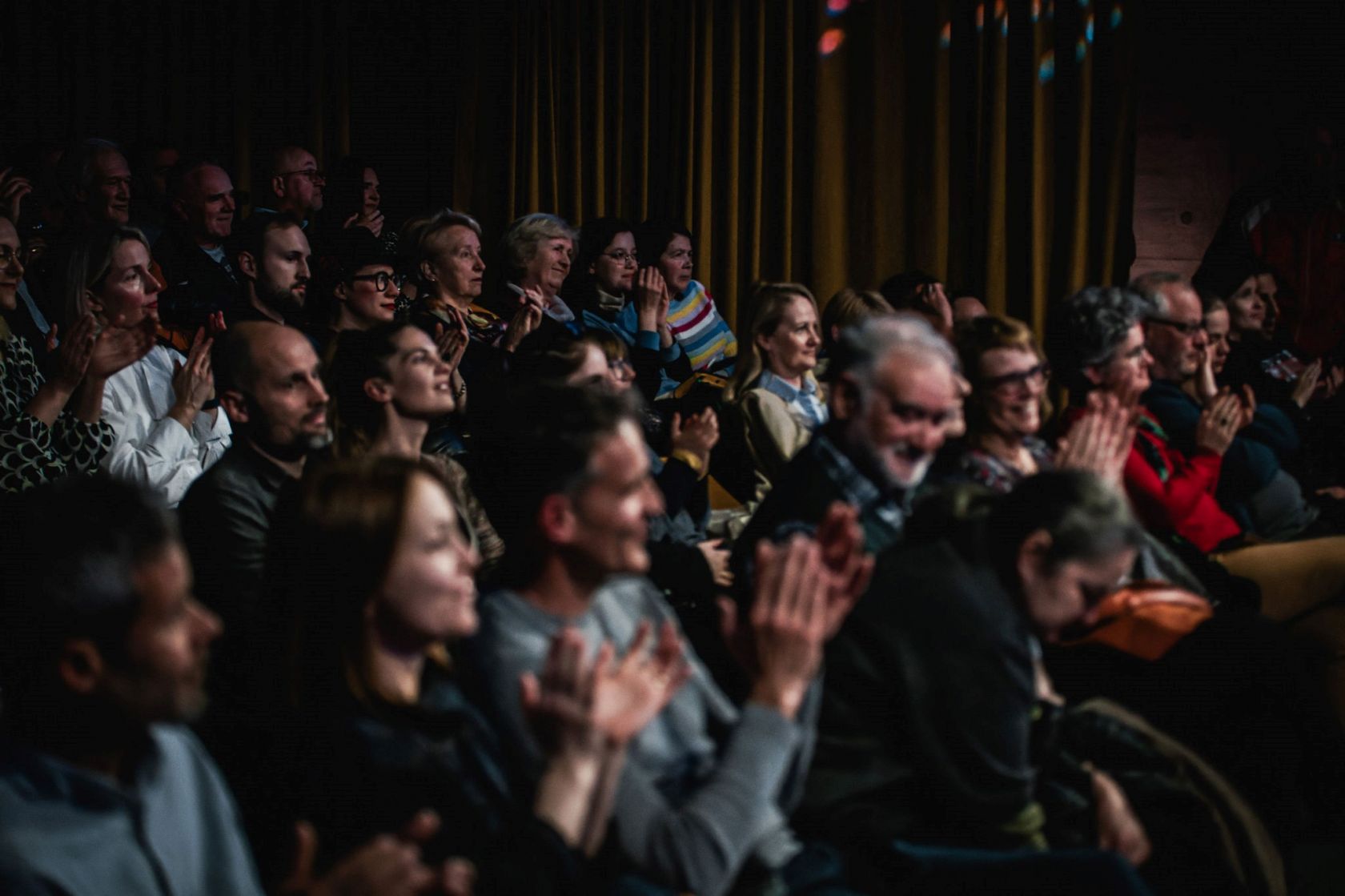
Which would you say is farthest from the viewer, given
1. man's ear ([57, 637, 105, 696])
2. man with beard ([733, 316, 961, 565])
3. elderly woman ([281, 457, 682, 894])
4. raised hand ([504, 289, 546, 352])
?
raised hand ([504, 289, 546, 352])

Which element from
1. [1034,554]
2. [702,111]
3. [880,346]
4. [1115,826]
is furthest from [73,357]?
[702,111]

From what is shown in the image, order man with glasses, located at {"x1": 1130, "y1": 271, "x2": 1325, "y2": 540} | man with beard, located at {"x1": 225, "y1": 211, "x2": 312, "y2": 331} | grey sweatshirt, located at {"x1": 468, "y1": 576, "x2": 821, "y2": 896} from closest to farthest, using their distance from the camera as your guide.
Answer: grey sweatshirt, located at {"x1": 468, "y1": 576, "x2": 821, "y2": 896}
man with glasses, located at {"x1": 1130, "y1": 271, "x2": 1325, "y2": 540}
man with beard, located at {"x1": 225, "y1": 211, "x2": 312, "y2": 331}

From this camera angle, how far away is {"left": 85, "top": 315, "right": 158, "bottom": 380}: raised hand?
295 centimetres

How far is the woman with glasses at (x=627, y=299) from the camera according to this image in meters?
4.66

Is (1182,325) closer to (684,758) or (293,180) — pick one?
(684,758)

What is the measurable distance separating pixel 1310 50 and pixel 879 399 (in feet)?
15.0

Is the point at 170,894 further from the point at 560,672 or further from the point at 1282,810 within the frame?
the point at 1282,810

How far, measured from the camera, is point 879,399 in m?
2.36

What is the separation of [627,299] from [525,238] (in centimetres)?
48

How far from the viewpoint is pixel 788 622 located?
1778 mm

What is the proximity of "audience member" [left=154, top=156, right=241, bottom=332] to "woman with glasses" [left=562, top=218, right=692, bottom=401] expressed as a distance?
3.68 ft

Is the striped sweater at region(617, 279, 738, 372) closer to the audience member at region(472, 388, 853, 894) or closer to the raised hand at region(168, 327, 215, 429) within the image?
the raised hand at region(168, 327, 215, 429)

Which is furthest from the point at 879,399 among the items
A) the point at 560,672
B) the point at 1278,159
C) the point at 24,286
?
the point at 1278,159

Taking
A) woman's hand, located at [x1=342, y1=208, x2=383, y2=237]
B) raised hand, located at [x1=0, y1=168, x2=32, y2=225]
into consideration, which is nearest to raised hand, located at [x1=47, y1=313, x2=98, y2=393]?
raised hand, located at [x1=0, y1=168, x2=32, y2=225]
